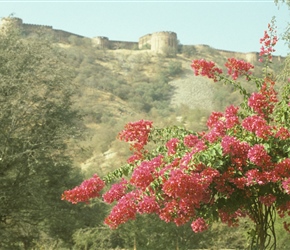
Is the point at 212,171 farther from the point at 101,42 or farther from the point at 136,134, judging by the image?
the point at 101,42

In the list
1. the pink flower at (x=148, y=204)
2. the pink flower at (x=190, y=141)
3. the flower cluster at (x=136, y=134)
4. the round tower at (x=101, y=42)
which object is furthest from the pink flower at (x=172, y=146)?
the round tower at (x=101, y=42)

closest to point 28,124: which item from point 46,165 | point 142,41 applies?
point 46,165

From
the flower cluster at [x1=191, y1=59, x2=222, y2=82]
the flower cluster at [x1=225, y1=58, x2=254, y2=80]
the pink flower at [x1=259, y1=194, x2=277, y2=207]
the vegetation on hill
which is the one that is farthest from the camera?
the vegetation on hill

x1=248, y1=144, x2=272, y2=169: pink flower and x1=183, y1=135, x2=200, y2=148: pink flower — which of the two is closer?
x1=248, y1=144, x2=272, y2=169: pink flower

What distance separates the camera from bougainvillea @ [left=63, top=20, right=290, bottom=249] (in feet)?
17.7

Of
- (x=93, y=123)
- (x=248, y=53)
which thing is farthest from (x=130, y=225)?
(x=248, y=53)

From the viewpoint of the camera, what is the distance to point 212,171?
17.5ft

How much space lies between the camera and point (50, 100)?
1517 cm

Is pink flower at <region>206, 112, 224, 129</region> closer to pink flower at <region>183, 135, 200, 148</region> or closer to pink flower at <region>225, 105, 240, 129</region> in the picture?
pink flower at <region>225, 105, 240, 129</region>

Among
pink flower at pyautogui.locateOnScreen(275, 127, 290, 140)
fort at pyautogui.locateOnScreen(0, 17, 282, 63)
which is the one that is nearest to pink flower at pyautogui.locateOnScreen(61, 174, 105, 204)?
pink flower at pyautogui.locateOnScreen(275, 127, 290, 140)

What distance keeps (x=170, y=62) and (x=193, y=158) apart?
120 metres

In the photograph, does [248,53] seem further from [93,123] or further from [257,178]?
[257,178]

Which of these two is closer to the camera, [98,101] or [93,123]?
[93,123]

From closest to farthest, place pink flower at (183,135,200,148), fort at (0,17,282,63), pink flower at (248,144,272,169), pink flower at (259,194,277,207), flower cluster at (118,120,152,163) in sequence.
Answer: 1. pink flower at (248,144,272,169)
2. pink flower at (259,194,277,207)
3. pink flower at (183,135,200,148)
4. flower cluster at (118,120,152,163)
5. fort at (0,17,282,63)
